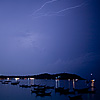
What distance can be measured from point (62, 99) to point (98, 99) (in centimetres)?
984

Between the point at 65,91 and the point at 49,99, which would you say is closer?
the point at 49,99

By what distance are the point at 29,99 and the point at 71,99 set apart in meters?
11.2

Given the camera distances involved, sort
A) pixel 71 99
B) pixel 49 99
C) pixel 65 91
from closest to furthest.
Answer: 1. pixel 71 99
2. pixel 49 99
3. pixel 65 91

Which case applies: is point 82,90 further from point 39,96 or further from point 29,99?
point 29,99

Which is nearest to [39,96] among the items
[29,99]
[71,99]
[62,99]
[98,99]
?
[29,99]

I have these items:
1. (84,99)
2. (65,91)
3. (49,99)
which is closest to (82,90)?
(65,91)

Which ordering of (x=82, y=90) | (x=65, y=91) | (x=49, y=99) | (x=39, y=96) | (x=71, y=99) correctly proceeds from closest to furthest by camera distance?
1. (x=71, y=99)
2. (x=49, y=99)
3. (x=39, y=96)
4. (x=65, y=91)
5. (x=82, y=90)

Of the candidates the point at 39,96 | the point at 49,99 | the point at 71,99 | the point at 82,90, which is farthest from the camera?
the point at 82,90

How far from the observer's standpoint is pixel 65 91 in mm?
43281

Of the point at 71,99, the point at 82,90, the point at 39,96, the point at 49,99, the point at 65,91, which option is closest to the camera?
the point at 71,99

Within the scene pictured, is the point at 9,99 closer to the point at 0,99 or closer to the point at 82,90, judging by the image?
the point at 0,99

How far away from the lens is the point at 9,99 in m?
37.8

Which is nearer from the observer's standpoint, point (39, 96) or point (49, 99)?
point (49, 99)

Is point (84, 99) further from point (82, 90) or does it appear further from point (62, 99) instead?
point (82, 90)
